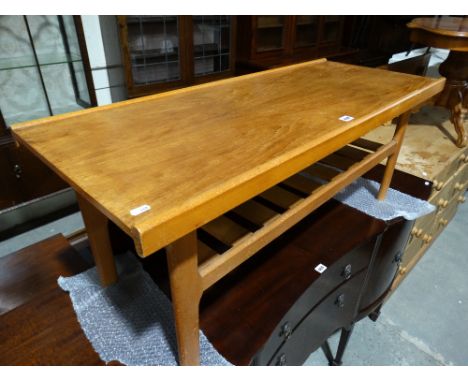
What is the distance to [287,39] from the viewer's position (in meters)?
2.64

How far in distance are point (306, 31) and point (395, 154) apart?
6.47 feet

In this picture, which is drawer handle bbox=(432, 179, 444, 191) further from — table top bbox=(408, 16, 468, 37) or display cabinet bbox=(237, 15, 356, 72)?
display cabinet bbox=(237, 15, 356, 72)

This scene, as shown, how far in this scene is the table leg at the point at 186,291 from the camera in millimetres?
572

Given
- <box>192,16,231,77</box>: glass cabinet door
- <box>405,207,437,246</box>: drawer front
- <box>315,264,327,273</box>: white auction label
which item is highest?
<box>192,16,231,77</box>: glass cabinet door

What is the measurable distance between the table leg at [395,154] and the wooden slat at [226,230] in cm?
65

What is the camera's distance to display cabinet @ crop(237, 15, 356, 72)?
2441mm

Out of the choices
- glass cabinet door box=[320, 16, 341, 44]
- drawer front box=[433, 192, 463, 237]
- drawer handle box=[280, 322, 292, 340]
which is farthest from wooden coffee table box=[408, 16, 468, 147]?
drawer handle box=[280, 322, 292, 340]

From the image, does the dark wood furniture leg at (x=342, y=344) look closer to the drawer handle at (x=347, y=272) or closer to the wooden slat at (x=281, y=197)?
the drawer handle at (x=347, y=272)

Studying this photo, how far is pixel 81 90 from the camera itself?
199cm

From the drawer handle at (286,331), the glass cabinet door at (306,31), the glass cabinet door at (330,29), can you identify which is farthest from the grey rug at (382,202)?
the glass cabinet door at (330,29)

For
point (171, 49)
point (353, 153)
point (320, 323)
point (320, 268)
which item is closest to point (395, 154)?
point (353, 153)

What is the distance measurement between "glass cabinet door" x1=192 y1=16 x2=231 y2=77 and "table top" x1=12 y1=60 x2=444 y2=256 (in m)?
1.18

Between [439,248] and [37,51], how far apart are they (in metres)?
2.53

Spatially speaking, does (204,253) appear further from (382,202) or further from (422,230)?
(422,230)
